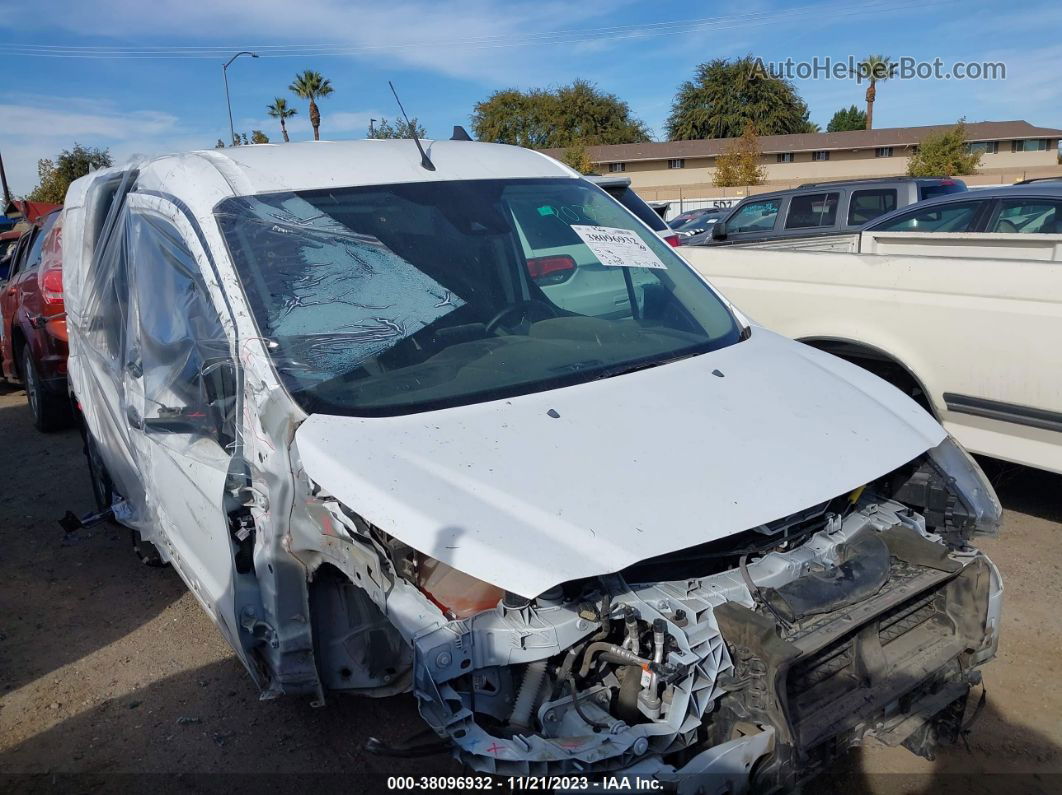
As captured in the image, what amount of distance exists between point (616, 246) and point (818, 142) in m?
51.0

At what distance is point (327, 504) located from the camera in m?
2.41

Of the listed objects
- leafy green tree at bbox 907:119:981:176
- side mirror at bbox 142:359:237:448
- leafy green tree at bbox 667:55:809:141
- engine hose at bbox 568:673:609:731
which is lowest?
engine hose at bbox 568:673:609:731

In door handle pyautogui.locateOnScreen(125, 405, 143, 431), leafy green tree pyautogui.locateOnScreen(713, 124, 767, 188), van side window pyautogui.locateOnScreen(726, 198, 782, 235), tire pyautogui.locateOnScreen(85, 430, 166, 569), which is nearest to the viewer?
door handle pyautogui.locateOnScreen(125, 405, 143, 431)

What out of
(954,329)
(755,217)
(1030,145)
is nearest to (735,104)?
(1030,145)

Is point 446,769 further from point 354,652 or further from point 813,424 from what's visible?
point 813,424

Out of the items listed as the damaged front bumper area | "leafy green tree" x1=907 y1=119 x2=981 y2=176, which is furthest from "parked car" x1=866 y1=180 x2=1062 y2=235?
"leafy green tree" x1=907 y1=119 x2=981 y2=176

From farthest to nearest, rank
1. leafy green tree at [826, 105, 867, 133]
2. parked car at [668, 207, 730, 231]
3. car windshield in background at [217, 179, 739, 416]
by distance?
leafy green tree at [826, 105, 867, 133]
parked car at [668, 207, 730, 231]
car windshield in background at [217, 179, 739, 416]

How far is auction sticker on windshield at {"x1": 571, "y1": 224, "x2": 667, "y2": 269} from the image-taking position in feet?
11.4

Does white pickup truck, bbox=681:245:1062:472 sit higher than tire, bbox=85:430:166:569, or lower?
higher

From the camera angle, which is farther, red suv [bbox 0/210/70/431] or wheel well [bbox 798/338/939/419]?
red suv [bbox 0/210/70/431]

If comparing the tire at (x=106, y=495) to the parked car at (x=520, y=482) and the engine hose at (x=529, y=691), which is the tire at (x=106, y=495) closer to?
the parked car at (x=520, y=482)

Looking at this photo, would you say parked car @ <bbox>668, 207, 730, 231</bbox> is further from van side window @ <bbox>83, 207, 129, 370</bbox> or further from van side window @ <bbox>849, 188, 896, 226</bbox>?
van side window @ <bbox>83, 207, 129, 370</bbox>

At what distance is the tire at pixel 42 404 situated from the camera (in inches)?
290

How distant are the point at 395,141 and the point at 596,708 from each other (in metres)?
2.57
